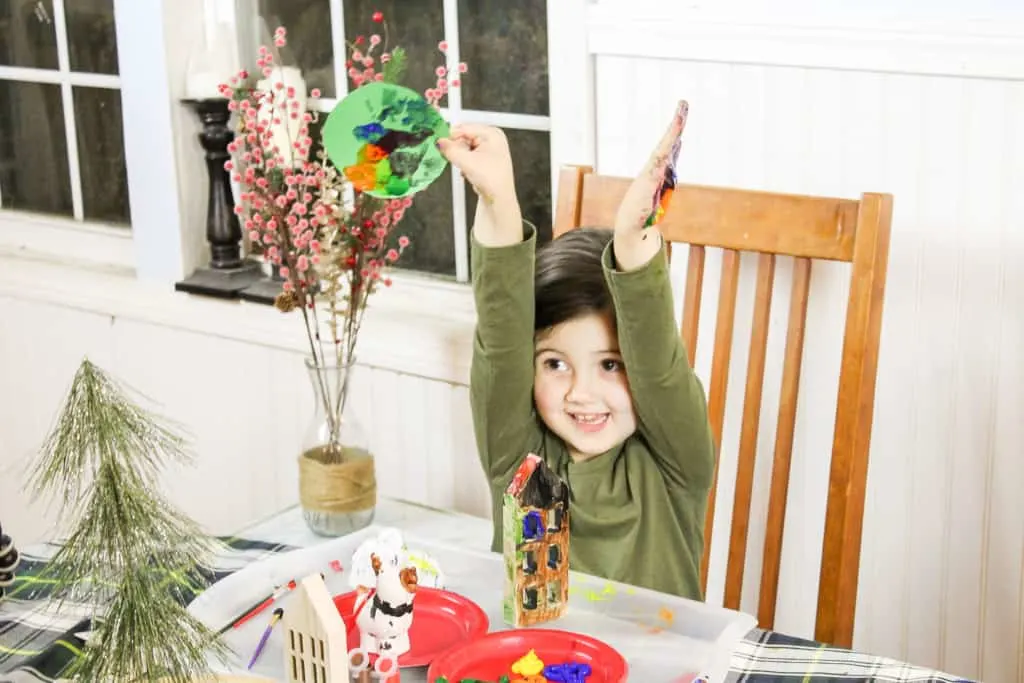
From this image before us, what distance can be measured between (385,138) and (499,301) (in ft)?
0.68

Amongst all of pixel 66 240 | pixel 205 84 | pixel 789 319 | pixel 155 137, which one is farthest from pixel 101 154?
pixel 789 319

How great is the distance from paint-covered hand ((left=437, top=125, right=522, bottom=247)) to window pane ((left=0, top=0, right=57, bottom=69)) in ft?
5.04

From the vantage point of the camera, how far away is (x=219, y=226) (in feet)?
7.51

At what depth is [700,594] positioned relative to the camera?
145 centimetres

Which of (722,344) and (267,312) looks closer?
(722,344)

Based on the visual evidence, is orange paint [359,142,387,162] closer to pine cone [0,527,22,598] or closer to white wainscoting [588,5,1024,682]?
pine cone [0,527,22,598]

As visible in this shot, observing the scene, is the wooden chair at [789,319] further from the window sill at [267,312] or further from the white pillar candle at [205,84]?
the white pillar candle at [205,84]

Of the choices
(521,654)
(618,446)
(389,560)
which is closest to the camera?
(389,560)

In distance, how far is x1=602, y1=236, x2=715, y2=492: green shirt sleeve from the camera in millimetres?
1231

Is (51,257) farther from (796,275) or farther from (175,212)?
(796,275)

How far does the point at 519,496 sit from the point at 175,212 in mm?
1299

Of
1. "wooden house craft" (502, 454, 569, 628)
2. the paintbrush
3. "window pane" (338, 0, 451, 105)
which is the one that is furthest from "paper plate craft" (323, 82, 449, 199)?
"window pane" (338, 0, 451, 105)

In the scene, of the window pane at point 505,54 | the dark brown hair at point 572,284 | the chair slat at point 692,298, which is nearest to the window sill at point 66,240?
the window pane at point 505,54

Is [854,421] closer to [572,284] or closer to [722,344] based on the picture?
[722,344]
